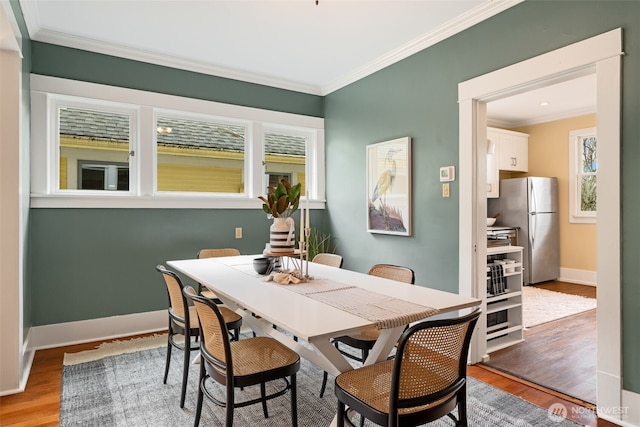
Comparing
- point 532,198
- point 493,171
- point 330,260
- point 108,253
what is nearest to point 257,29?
point 330,260

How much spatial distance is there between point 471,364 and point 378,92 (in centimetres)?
255

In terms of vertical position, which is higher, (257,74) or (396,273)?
(257,74)

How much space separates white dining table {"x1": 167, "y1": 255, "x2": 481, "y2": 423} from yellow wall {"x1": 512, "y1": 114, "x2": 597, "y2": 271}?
5.00 meters

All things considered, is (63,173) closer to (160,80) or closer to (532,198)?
(160,80)

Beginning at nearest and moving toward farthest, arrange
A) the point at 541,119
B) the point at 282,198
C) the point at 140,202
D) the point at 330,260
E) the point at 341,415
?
the point at 341,415 < the point at 282,198 < the point at 330,260 < the point at 140,202 < the point at 541,119

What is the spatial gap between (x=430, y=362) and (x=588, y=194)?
570cm

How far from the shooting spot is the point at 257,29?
10.1 ft

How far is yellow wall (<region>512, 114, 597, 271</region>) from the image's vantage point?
18.7 ft

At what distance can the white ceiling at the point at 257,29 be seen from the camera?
273 centimetres

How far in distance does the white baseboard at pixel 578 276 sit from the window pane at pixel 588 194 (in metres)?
0.94

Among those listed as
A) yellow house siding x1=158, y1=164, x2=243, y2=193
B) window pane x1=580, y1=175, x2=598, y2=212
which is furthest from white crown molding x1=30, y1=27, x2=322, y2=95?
window pane x1=580, y1=175, x2=598, y2=212

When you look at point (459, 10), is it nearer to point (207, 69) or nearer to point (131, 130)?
point (207, 69)

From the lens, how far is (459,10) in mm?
2766

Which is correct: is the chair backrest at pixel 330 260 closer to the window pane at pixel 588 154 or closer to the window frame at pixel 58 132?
the window frame at pixel 58 132
